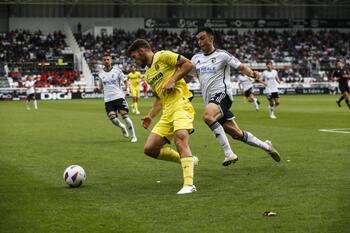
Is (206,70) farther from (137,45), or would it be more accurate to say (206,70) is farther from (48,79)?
(48,79)

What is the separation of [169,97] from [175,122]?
0.45m

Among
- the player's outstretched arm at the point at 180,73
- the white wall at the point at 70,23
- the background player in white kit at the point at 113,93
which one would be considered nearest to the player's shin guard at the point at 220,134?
the player's outstretched arm at the point at 180,73

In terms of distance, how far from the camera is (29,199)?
9203mm

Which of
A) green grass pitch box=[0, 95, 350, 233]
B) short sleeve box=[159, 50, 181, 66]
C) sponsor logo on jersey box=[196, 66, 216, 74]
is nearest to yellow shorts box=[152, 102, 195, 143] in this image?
short sleeve box=[159, 50, 181, 66]

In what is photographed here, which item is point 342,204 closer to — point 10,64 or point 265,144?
point 265,144

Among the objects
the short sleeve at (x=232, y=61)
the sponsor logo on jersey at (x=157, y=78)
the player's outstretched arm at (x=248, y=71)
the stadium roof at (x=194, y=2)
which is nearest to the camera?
the sponsor logo on jersey at (x=157, y=78)

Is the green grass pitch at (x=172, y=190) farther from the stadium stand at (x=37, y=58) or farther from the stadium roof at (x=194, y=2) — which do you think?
the stadium roof at (x=194, y=2)

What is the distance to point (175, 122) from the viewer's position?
986cm

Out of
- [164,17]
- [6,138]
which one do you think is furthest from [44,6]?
[6,138]

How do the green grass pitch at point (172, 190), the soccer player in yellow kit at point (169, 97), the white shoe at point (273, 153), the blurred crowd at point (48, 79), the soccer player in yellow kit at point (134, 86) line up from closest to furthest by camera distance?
the green grass pitch at point (172, 190)
the soccer player in yellow kit at point (169, 97)
the white shoe at point (273, 153)
the soccer player in yellow kit at point (134, 86)
the blurred crowd at point (48, 79)

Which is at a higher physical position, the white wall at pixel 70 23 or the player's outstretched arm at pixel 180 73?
the white wall at pixel 70 23

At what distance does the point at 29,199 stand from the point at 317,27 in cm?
7101

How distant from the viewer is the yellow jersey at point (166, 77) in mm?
10016

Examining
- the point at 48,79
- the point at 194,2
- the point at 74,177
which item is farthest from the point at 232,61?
the point at 194,2
